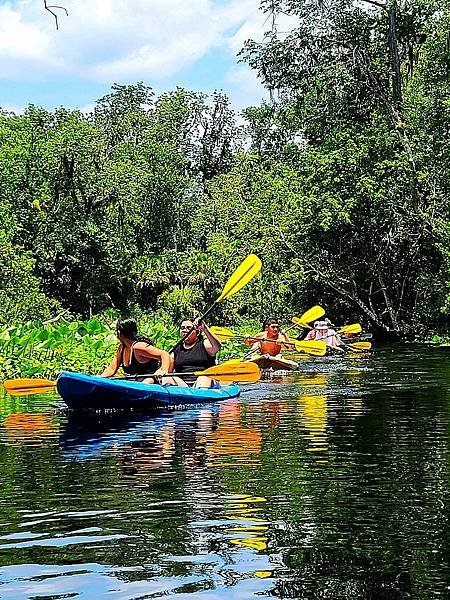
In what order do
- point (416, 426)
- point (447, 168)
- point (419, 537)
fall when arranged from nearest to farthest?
1. point (419, 537)
2. point (416, 426)
3. point (447, 168)

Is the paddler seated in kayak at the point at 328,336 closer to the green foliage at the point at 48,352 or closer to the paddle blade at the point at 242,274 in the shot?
the green foliage at the point at 48,352

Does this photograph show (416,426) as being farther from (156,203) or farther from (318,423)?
(156,203)

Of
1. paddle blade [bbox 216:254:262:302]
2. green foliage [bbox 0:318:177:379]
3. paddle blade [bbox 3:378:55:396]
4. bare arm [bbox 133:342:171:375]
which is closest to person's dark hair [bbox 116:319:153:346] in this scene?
bare arm [bbox 133:342:171:375]

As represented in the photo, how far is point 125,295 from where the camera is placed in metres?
32.8

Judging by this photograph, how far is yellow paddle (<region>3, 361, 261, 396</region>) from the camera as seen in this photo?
11.4 m

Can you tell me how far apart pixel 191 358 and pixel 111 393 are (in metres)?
2.73

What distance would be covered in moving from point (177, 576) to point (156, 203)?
33.5 m

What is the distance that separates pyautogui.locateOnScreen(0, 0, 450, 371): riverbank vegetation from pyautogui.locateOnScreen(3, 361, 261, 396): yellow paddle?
30.5 ft

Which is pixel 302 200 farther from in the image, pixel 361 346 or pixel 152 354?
pixel 152 354

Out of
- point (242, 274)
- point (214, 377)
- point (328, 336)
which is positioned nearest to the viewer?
point (214, 377)

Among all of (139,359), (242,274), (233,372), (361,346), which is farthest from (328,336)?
(139,359)

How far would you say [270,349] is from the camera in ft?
55.7

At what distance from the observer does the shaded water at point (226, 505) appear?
4320 mm

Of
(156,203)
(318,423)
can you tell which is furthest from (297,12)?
(318,423)
